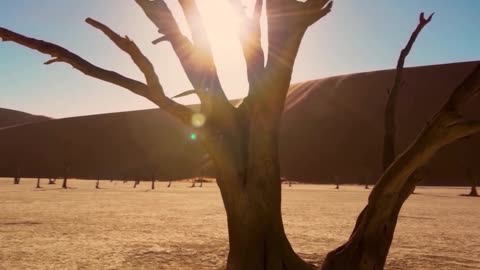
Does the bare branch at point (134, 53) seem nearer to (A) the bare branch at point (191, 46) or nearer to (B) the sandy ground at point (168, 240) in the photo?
(A) the bare branch at point (191, 46)

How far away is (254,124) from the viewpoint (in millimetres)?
6375

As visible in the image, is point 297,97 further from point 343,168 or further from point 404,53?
point 404,53

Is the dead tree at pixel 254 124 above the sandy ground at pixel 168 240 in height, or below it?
above

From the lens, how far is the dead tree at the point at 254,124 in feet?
19.9

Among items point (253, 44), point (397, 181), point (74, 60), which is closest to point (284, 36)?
point (253, 44)

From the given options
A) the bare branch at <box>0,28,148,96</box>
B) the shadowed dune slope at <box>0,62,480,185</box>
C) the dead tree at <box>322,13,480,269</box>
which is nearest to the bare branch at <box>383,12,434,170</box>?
the dead tree at <box>322,13,480,269</box>

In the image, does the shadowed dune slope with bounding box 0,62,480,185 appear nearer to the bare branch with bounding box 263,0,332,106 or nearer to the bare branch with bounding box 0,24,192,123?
the bare branch with bounding box 0,24,192,123

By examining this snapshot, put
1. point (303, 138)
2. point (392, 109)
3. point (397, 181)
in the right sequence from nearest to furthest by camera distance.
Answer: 1. point (397, 181)
2. point (392, 109)
3. point (303, 138)

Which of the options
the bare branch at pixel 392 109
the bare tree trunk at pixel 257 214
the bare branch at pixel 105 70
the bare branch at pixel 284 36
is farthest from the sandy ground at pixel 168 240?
the bare branch at pixel 284 36

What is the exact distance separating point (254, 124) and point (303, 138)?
99819mm

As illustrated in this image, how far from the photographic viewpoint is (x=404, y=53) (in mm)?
6949

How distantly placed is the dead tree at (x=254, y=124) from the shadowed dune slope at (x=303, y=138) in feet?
267

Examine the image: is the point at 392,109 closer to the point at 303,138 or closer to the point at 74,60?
the point at 74,60

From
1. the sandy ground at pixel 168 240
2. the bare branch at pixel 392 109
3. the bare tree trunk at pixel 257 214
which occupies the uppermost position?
the bare branch at pixel 392 109
